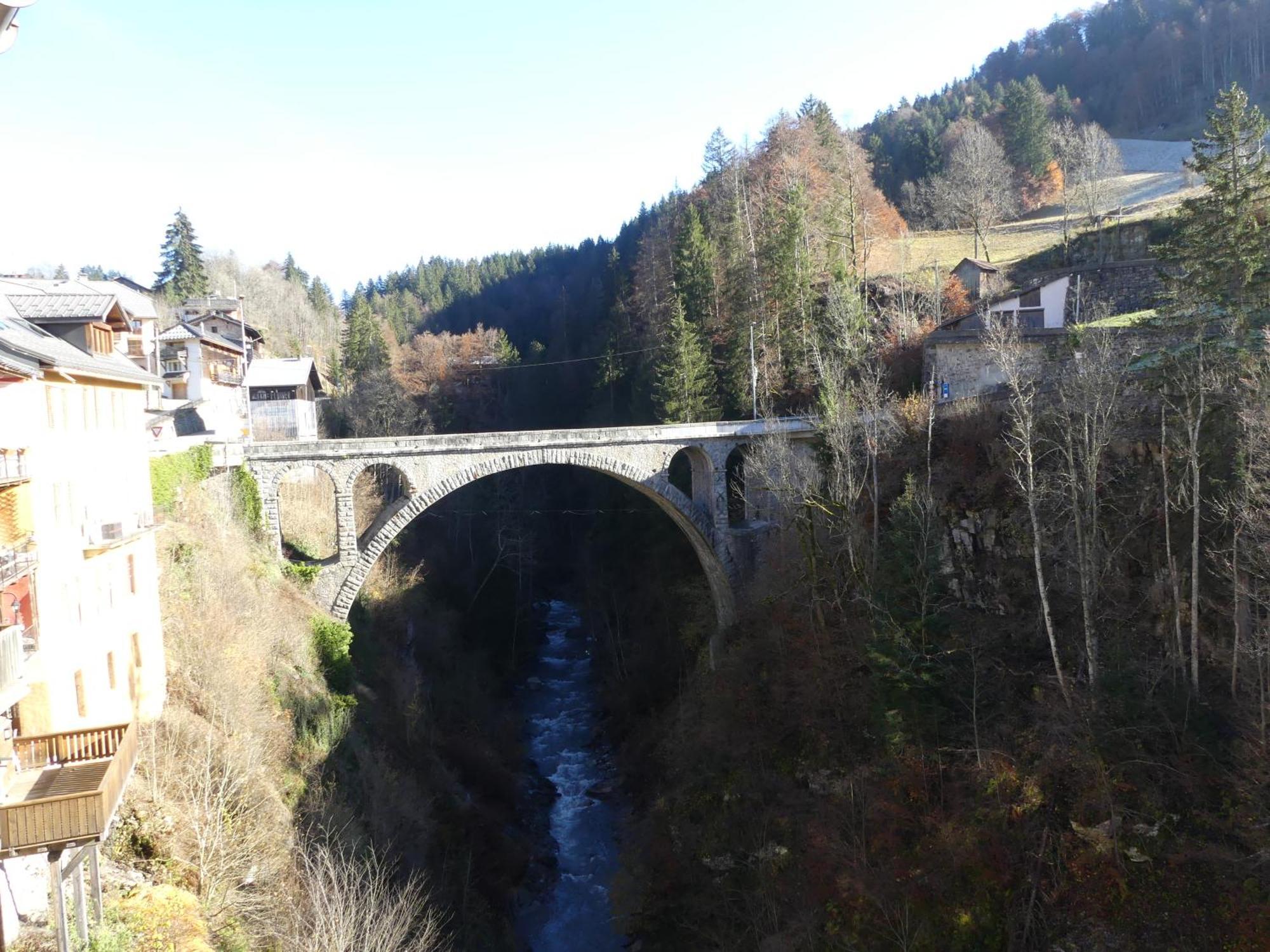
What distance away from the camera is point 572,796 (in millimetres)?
30953

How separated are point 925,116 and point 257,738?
75996 millimetres

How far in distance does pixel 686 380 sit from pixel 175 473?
20.3 meters

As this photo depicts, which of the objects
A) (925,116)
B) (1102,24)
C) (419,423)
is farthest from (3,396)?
(1102,24)

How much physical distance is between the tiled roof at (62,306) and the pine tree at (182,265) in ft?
175

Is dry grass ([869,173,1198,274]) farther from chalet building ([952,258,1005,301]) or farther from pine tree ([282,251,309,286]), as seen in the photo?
pine tree ([282,251,309,286])

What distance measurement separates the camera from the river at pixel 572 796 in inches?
937

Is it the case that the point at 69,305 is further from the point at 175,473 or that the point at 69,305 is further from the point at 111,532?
the point at 175,473

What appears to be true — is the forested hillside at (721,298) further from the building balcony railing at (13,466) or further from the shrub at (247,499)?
the building balcony railing at (13,466)

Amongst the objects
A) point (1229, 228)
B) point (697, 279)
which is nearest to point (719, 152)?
point (697, 279)

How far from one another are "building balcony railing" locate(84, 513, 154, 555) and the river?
15232 mm

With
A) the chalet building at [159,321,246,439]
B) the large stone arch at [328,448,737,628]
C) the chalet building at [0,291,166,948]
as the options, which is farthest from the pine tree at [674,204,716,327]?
the chalet building at [0,291,166,948]

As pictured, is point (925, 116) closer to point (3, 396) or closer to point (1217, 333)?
point (1217, 333)

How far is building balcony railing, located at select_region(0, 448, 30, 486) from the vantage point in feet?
38.0

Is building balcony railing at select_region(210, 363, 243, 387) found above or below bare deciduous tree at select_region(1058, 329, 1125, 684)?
above
